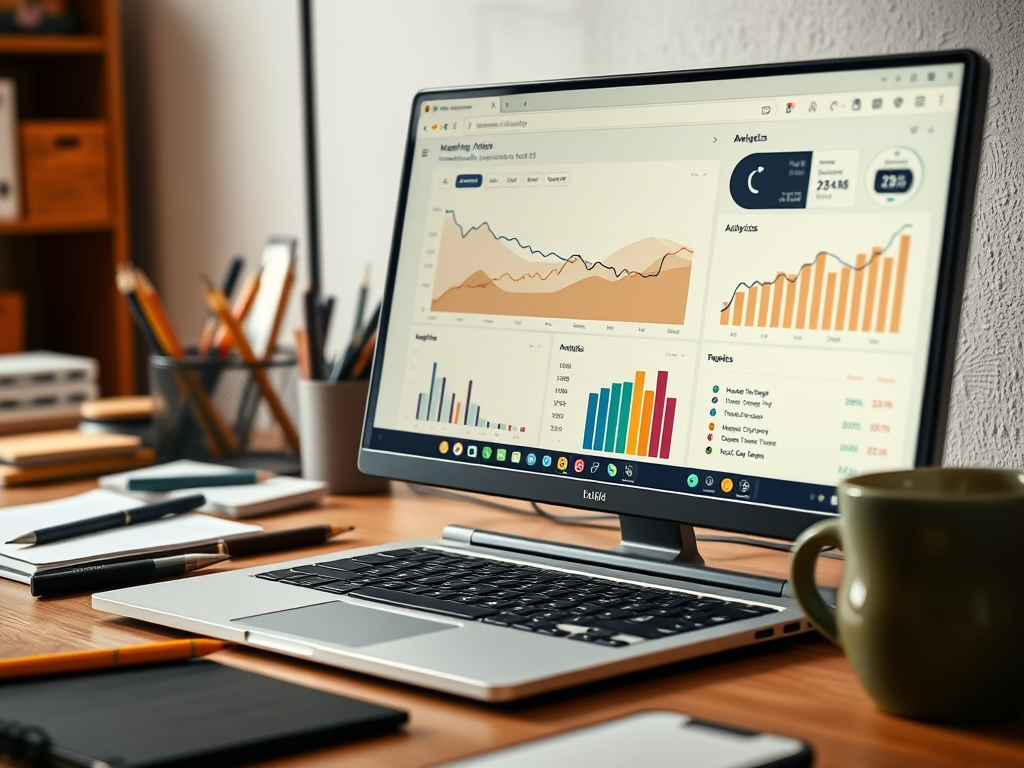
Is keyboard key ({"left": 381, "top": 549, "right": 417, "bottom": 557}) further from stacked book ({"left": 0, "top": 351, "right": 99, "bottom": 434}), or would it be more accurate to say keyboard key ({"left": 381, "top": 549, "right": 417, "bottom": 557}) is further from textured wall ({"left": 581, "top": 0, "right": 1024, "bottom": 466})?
stacked book ({"left": 0, "top": 351, "right": 99, "bottom": 434})

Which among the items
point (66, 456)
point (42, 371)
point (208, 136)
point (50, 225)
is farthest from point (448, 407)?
point (50, 225)

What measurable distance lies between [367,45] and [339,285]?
Result: 31cm

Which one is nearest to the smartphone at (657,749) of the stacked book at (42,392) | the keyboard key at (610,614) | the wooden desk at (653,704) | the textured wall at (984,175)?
the wooden desk at (653,704)

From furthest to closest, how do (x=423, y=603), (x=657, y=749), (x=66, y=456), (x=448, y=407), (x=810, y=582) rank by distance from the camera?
(x=66, y=456)
(x=448, y=407)
(x=423, y=603)
(x=810, y=582)
(x=657, y=749)

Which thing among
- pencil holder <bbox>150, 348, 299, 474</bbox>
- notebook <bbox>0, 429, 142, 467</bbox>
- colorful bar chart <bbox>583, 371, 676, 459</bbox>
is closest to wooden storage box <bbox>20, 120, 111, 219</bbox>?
notebook <bbox>0, 429, 142, 467</bbox>

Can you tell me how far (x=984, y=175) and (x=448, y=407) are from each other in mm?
463

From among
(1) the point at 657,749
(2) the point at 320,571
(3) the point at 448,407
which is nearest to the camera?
(1) the point at 657,749

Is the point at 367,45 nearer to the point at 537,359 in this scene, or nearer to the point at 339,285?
the point at 339,285

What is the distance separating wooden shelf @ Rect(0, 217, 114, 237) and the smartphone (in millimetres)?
1827

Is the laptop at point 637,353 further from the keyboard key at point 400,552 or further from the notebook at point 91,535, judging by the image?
the notebook at point 91,535

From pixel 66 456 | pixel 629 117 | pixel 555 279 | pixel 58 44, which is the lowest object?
pixel 66 456

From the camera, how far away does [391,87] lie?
5.30 ft

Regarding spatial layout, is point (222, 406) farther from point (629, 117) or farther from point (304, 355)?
point (629, 117)

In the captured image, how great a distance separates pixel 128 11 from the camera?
7.42 feet
